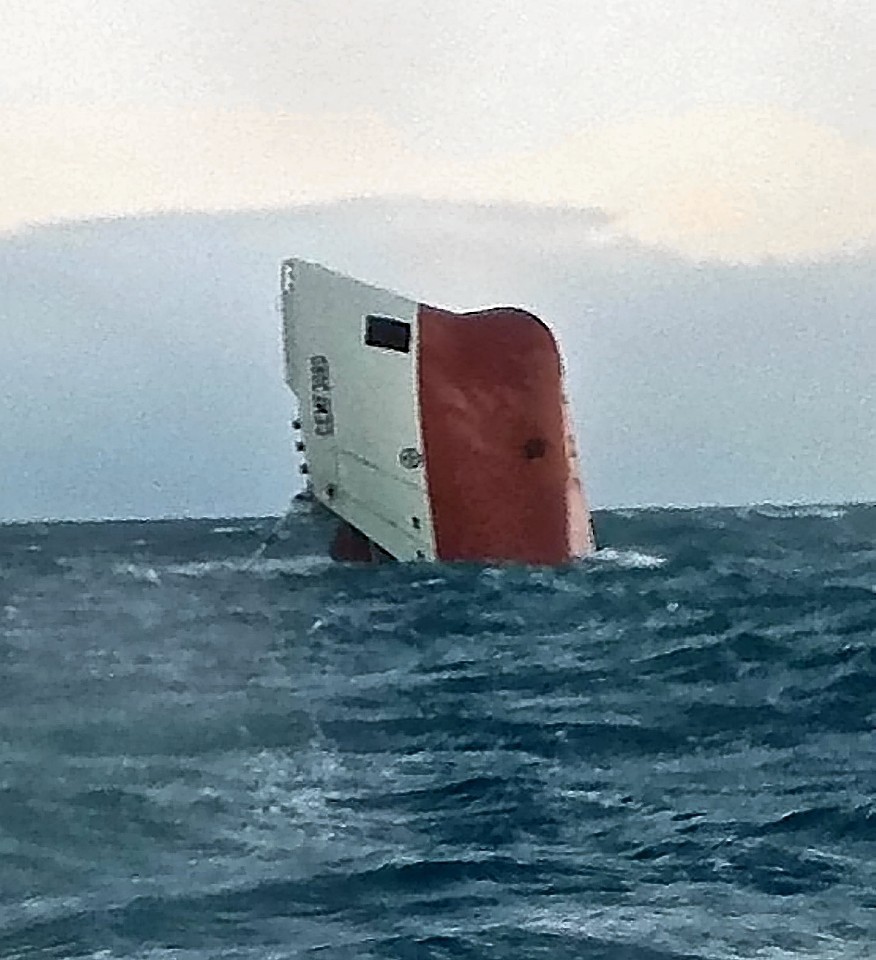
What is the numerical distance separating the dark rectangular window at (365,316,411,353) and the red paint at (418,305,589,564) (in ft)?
0.09

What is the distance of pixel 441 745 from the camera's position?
1.97 meters

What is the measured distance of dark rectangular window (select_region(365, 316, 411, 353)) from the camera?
103 inches

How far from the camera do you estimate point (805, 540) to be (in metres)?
2.52

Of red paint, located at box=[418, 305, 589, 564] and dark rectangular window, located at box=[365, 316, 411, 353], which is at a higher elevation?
dark rectangular window, located at box=[365, 316, 411, 353]

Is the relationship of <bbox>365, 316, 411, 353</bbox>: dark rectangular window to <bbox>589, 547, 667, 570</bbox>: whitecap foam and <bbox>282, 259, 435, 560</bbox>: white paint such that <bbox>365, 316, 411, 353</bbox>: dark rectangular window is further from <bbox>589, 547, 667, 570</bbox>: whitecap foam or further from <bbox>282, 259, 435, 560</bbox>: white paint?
<bbox>589, 547, 667, 570</bbox>: whitecap foam

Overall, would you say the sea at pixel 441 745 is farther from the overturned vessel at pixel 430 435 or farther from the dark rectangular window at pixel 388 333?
the dark rectangular window at pixel 388 333

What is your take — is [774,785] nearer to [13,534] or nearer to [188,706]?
[188,706]

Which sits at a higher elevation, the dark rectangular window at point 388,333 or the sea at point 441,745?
the dark rectangular window at point 388,333

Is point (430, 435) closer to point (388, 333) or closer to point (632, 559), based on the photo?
point (388, 333)

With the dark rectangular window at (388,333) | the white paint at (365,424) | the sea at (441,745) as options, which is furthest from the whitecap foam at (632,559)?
the dark rectangular window at (388,333)

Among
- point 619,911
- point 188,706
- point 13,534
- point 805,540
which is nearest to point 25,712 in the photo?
point 188,706

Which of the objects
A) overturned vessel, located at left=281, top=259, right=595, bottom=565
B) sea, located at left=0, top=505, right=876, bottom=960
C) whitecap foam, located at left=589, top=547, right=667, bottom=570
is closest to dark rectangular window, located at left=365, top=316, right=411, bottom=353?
overturned vessel, located at left=281, top=259, right=595, bottom=565

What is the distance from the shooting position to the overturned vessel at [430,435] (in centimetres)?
253

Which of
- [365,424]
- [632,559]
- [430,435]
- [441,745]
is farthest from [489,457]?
[441,745]
